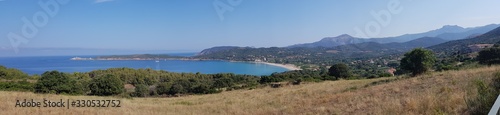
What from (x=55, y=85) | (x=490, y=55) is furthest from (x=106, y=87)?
(x=490, y=55)

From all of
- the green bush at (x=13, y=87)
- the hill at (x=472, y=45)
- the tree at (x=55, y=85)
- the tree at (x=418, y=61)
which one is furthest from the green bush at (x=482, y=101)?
the hill at (x=472, y=45)

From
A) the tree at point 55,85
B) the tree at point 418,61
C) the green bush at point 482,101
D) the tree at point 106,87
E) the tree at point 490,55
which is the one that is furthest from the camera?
the tree at point 490,55

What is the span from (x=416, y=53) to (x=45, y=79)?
107 ft

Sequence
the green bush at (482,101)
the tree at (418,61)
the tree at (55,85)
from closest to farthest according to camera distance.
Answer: the green bush at (482,101) → the tree at (418,61) → the tree at (55,85)

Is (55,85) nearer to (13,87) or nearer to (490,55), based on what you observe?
(13,87)

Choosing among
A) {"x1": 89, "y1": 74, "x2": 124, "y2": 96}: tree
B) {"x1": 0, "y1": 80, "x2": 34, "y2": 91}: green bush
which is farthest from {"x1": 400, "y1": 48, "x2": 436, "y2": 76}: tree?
{"x1": 0, "y1": 80, "x2": 34, "y2": 91}: green bush

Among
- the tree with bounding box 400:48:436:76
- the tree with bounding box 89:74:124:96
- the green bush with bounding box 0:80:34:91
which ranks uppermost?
the tree with bounding box 400:48:436:76

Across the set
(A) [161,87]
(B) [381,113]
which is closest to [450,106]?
(B) [381,113]

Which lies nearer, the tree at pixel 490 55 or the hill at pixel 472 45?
the tree at pixel 490 55

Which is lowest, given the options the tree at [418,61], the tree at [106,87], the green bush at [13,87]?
the tree at [106,87]

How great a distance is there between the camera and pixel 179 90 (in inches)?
1523

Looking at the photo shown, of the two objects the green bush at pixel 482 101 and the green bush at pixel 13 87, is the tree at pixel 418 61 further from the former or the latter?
the green bush at pixel 13 87

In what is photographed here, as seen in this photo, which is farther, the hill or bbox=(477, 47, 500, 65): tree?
the hill

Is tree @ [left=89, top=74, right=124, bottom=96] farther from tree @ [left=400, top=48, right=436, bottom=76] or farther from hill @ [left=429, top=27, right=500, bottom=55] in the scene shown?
hill @ [left=429, top=27, right=500, bottom=55]
